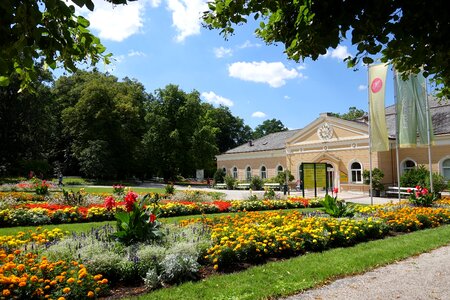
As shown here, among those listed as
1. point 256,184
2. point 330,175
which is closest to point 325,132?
point 330,175

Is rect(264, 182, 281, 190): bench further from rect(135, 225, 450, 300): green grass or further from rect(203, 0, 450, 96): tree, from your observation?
rect(203, 0, 450, 96): tree

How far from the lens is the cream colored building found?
27.3m

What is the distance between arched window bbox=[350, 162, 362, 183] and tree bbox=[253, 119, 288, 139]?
6451cm

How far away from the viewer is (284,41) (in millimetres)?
4105

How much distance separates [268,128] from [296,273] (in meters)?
92.5

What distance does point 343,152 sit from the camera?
3212cm

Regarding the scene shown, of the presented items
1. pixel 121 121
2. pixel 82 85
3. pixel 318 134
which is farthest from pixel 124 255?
pixel 82 85

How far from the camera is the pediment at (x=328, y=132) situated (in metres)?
31.2

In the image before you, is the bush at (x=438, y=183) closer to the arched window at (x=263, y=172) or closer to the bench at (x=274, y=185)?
the bench at (x=274, y=185)

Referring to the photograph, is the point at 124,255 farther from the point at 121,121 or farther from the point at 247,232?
the point at 121,121

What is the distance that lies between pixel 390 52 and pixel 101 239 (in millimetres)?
5926

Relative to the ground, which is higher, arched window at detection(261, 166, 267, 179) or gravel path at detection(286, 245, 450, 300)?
arched window at detection(261, 166, 267, 179)

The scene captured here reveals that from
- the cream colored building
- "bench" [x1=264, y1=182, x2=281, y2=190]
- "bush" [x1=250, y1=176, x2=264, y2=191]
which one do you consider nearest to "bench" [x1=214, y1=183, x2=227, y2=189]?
the cream colored building

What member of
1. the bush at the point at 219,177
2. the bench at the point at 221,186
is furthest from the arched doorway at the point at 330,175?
the bush at the point at 219,177
